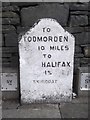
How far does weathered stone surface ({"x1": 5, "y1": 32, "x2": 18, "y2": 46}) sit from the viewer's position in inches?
154

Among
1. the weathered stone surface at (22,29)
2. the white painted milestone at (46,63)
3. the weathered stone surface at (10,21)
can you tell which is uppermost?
the weathered stone surface at (10,21)

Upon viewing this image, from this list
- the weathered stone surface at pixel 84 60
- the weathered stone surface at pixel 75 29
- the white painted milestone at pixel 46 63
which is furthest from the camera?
the weathered stone surface at pixel 84 60

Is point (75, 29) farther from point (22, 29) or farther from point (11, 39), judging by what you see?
point (11, 39)

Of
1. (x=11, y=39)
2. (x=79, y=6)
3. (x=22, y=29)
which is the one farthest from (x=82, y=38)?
(x=11, y=39)

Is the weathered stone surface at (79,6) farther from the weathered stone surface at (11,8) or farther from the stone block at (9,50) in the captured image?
the stone block at (9,50)

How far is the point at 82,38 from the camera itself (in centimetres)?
397

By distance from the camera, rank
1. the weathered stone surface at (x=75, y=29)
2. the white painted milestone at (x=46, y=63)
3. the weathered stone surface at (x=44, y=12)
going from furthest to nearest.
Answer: the weathered stone surface at (x=75, y=29) → the weathered stone surface at (x=44, y=12) → the white painted milestone at (x=46, y=63)

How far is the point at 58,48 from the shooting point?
11.6 feet

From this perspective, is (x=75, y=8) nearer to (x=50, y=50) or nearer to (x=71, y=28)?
(x=71, y=28)

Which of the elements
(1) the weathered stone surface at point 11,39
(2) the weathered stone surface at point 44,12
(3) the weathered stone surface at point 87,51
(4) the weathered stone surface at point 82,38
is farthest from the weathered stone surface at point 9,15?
(3) the weathered stone surface at point 87,51

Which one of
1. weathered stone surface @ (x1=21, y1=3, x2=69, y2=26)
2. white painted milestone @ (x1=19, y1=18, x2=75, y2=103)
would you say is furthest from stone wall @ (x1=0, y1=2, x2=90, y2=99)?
white painted milestone @ (x1=19, y1=18, x2=75, y2=103)

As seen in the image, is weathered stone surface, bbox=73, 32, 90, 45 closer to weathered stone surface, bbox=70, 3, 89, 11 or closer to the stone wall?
the stone wall

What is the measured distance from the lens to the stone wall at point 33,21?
3.80 metres

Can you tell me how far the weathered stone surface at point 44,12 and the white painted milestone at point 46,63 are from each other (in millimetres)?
401
